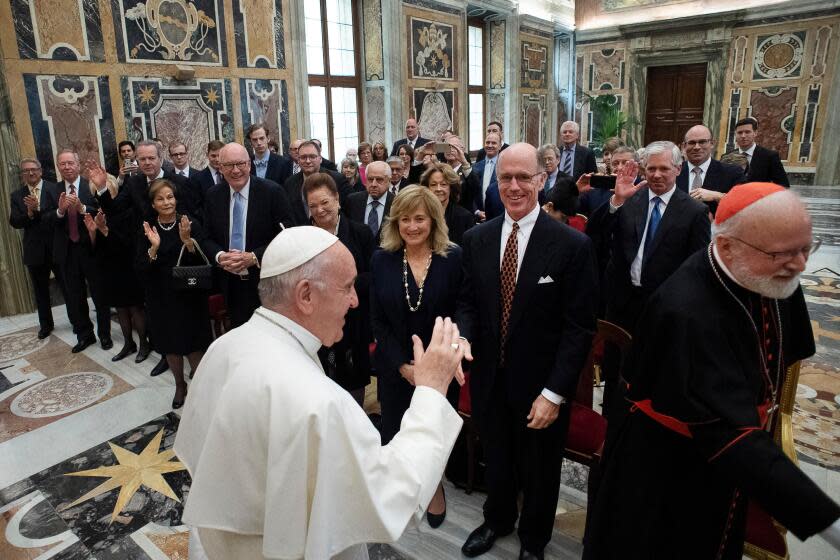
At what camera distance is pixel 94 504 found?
3.12 meters

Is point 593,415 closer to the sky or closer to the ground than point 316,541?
closer to the ground

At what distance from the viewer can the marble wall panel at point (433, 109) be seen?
1122 cm

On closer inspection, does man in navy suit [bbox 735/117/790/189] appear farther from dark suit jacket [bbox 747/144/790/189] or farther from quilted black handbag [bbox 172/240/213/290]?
quilted black handbag [bbox 172/240/213/290]

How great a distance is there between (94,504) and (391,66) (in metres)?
9.09

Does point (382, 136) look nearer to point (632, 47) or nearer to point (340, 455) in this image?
point (632, 47)

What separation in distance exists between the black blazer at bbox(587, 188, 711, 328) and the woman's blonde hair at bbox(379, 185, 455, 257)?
121 cm

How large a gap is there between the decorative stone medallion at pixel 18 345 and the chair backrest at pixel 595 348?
207 inches

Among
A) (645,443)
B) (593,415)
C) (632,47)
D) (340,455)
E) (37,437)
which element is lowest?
(37,437)

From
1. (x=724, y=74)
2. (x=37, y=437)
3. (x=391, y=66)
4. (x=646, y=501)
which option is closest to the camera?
(x=646, y=501)

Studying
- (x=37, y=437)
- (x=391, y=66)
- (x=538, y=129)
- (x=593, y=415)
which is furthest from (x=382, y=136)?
(x=593, y=415)

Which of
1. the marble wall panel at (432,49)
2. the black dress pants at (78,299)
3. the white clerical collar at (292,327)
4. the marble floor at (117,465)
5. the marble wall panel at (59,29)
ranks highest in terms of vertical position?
the marble wall panel at (432,49)

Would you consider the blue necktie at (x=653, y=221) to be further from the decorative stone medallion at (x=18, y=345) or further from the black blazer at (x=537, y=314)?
the decorative stone medallion at (x=18, y=345)

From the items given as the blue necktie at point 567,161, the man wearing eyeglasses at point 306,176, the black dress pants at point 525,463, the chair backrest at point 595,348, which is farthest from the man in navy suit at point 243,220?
the blue necktie at point 567,161

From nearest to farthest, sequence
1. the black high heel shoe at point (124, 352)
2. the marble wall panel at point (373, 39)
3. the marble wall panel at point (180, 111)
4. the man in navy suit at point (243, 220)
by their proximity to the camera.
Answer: the man in navy suit at point (243, 220)
the black high heel shoe at point (124, 352)
the marble wall panel at point (180, 111)
the marble wall panel at point (373, 39)
